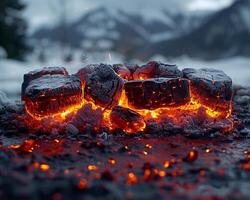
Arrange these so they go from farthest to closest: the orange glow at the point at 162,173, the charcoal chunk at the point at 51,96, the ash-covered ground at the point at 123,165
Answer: the charcoal chunk at the point at 51,96 → the orange glow at the point at 162,173 → the ash-covered ground at the point at 123,165

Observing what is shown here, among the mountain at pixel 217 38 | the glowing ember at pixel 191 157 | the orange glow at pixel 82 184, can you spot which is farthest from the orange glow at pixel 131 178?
the mountain at pixel 217 38

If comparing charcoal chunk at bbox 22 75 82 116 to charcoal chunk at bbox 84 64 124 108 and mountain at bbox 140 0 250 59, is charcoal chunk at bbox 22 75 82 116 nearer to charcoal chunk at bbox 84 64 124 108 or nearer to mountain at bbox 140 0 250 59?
charcoal chunk at bbox 84 64 124 108

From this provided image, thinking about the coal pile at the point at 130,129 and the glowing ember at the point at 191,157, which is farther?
the glowing ember at the point at 191,157

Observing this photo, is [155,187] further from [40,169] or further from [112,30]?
[112,30]

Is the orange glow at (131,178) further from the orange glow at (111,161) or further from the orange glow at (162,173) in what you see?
the orange glow at (111,161)

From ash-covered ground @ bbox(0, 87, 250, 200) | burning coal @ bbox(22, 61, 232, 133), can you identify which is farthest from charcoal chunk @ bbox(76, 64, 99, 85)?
ash-covered ground @ bbox(0, 87, 250, 200)

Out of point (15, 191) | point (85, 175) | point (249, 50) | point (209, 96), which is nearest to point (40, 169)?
point (85, 175)
